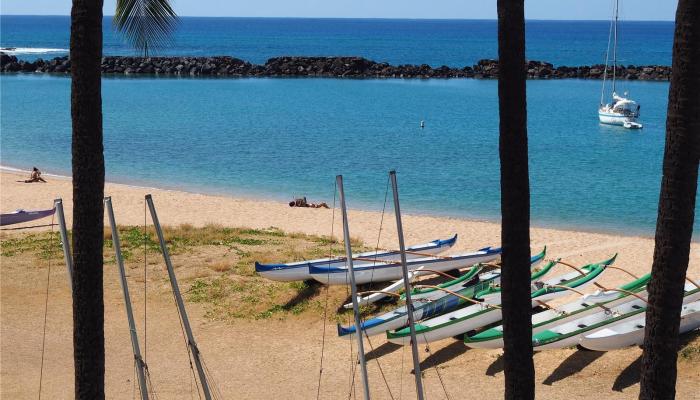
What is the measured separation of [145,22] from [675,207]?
220 inches

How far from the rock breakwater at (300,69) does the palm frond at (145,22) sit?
8654 cm

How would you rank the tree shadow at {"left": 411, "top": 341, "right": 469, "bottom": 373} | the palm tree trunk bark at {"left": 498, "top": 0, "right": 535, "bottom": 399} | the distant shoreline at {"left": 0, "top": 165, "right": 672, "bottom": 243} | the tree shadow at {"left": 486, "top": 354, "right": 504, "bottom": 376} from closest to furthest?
the palm tree trunk bark at {"left": 498, "top": 0, "right": 535, "bottom": 399} → the tree shadow at {"left": 486, "top": 354, "right": 504, "bottom": 376} → the tree shadow at {"left": 411, "top": 341, "right": 469, "bottom": 373} → the distant shoreline at {"left": 0, "top": 165, "right": 672, "bottom": 243}

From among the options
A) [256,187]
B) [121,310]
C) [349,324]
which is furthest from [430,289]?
[256,187]

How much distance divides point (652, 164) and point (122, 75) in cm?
6605

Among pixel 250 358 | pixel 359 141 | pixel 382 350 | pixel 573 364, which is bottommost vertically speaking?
pixel 359 141

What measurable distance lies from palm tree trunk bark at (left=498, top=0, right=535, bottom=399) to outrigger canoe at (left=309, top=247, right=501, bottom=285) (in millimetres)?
7998

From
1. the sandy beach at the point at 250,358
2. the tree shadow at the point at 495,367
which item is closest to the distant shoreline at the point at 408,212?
the sandy beach at the point at 250,358

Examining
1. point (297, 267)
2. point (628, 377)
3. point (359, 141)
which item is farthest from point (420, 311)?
point (359, 141)

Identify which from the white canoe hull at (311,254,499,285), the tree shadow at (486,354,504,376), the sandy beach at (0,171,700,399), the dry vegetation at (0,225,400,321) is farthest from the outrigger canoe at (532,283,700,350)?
the dry vegetation at (0,225,400,321)

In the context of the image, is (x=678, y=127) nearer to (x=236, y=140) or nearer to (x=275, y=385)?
(x=275, y=385)

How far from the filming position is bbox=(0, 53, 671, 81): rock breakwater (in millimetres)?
94812

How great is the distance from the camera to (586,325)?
15.3m

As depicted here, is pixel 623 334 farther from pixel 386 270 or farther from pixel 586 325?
pixel 386 270

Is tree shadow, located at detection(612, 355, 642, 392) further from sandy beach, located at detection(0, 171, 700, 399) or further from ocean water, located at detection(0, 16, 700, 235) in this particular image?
ocean water, located at detection(0, 16, 700, 235)
